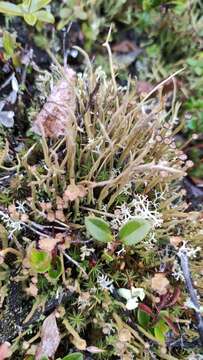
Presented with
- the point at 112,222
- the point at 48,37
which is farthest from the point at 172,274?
the point at 48,37

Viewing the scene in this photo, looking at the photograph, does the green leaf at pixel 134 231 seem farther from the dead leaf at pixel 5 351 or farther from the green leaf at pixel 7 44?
the green leaf at pixel 7 44

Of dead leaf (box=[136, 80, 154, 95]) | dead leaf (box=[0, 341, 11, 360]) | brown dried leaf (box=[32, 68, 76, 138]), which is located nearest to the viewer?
dead leaf (box=[0, 341, 11, 360])

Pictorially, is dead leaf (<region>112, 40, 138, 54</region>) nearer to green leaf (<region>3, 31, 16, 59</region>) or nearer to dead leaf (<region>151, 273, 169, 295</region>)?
green leaf (<region>3, 31, 16, 59</region>)

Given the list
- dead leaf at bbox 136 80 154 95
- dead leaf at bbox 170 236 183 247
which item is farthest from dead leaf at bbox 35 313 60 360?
dead leaf at bbox 136 80 154 95

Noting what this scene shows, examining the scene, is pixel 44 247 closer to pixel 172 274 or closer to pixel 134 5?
pixel 172 274

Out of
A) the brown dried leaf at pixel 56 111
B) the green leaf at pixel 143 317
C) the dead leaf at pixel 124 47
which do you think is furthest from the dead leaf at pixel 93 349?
the dead leaf at pixel 124 47

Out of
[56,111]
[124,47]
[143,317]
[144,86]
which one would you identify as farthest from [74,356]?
[124,47]
